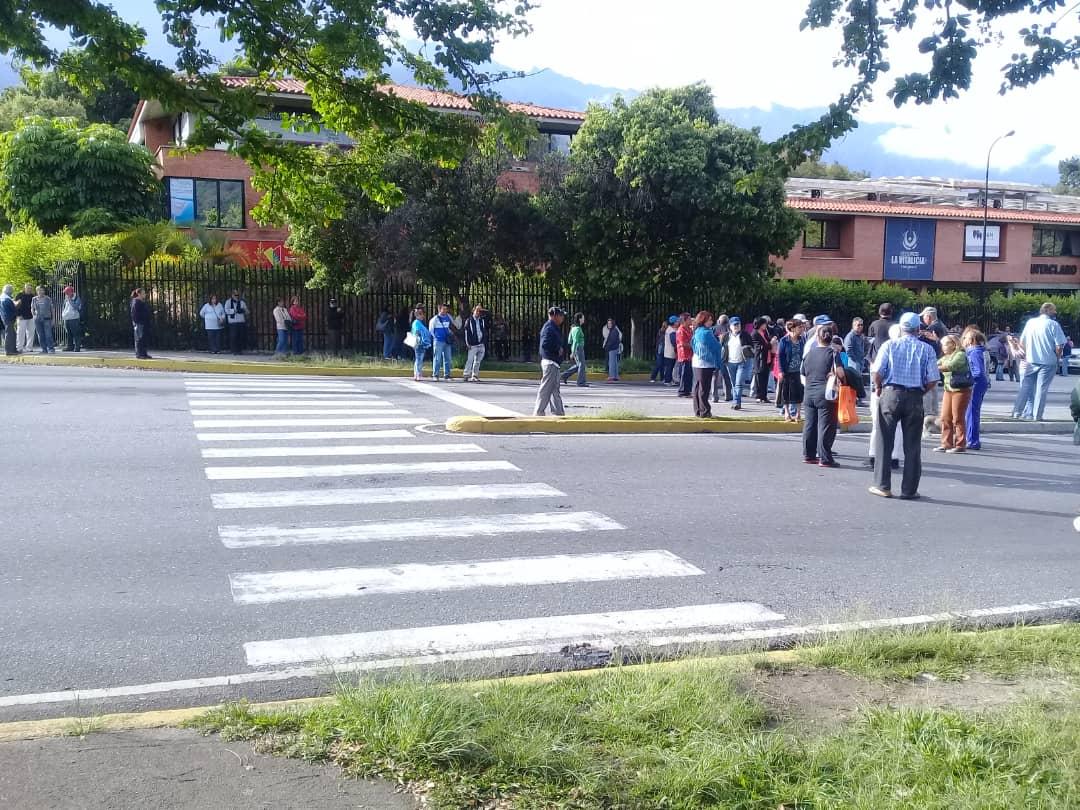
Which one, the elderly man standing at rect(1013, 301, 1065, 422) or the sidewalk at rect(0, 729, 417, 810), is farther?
the elderly man standing at rect(1013, 301, 1065, 422)

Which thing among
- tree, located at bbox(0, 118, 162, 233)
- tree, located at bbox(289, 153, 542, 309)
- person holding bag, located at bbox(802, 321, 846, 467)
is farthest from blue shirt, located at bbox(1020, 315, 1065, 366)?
tree, located at bbox(0, 118, 162, 233)

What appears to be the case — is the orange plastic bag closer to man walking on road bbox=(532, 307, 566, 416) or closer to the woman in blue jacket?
the woman in blue jacket

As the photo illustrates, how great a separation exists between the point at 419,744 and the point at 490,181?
23.2 meters

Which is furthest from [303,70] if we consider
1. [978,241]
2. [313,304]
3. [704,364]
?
[978,241]

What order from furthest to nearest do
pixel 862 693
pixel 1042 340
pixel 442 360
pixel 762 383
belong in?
pixel 442 360 → pixel 762 383 → pixel 1042 340 → pixel 862 693

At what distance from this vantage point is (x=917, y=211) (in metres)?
45.7

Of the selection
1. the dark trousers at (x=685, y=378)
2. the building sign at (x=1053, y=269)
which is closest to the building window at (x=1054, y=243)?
the building sign at (x=1053, y=269)

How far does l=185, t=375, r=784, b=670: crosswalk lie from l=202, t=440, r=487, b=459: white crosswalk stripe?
0.02 meters

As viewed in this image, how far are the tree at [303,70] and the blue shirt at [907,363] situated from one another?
4689 mm

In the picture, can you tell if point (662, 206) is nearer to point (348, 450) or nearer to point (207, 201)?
point (207, 201)

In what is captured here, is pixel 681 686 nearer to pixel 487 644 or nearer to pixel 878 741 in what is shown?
pixel 878 741

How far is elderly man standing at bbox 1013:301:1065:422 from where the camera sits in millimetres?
15477

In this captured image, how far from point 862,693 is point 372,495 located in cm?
552

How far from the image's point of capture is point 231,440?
12180 mm
